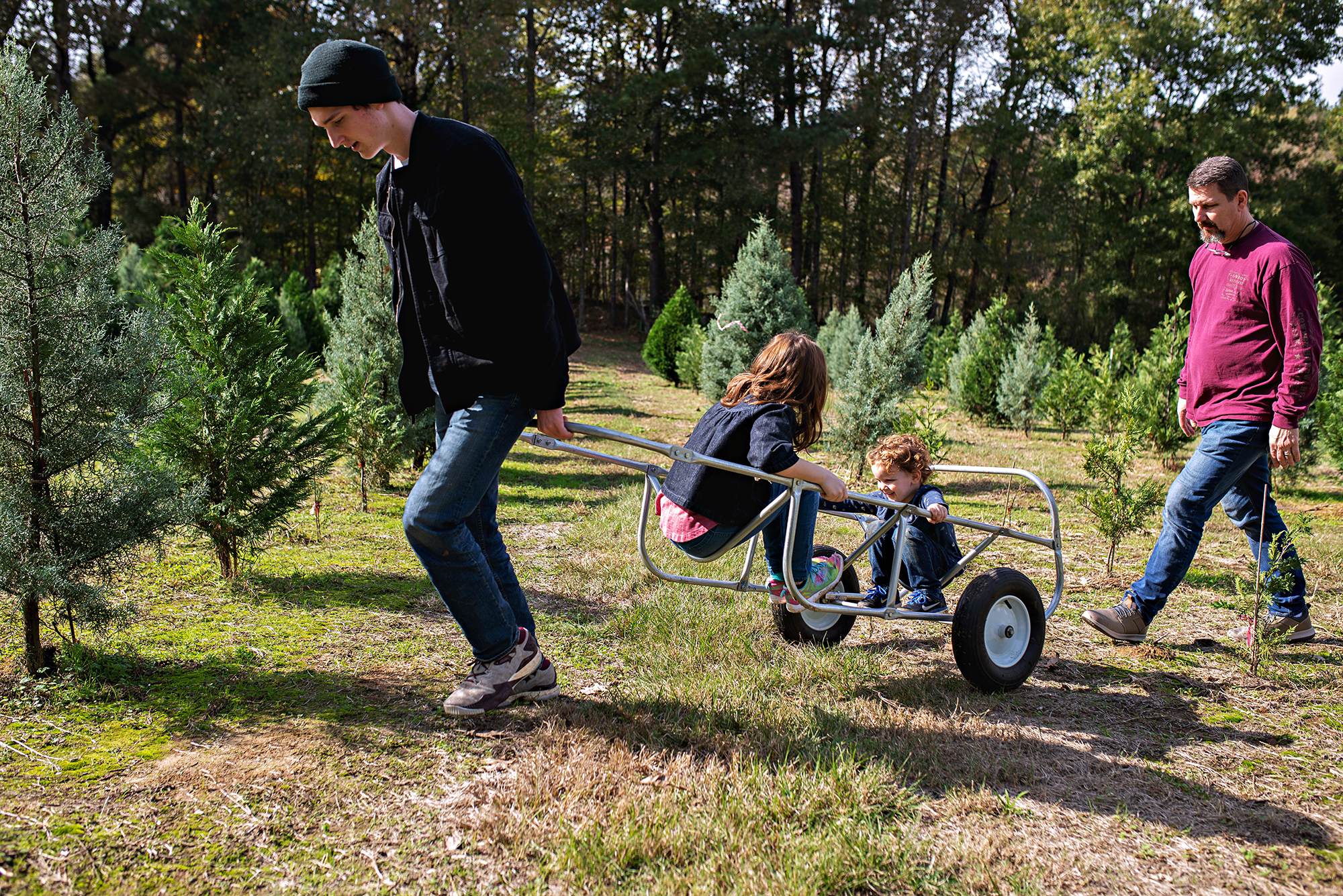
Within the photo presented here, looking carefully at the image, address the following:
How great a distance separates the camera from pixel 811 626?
12.8ft

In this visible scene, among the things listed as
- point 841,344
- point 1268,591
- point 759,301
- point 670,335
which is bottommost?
point 1268,591

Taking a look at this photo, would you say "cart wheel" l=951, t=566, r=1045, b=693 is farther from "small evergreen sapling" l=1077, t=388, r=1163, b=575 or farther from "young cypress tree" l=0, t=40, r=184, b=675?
"young cypress tree" l=0, t=40, r=184, b=675

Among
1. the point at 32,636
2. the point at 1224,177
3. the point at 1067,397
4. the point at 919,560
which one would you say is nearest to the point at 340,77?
the point at 32,636

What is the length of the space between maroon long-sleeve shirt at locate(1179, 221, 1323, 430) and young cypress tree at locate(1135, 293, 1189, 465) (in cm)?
647

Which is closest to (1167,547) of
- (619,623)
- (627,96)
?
(619,623)

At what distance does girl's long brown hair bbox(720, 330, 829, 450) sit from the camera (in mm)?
3264

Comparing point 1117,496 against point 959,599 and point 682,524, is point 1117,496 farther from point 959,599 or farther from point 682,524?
point 682,524

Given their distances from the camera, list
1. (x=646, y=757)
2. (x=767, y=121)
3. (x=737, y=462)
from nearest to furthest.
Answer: (x=646, y=757) < (x=737, y=462) < (x=767, y=121)

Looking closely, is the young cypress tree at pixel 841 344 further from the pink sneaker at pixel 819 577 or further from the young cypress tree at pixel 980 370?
the pink sneaker at pixel 819 577

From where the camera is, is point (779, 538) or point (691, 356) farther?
point (691, 356)

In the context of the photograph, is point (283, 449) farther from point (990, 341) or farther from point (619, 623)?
point (990, 341)

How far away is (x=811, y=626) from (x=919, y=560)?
61cm

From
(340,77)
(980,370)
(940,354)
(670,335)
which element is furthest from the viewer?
(940,354)

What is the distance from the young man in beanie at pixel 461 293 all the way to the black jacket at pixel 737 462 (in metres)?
0.54
